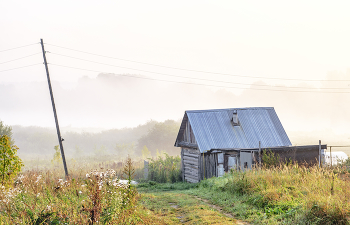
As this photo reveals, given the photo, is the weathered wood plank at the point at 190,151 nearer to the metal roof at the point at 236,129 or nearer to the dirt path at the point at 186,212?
the metal roof at the point at 236,129

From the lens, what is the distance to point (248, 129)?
21266mm

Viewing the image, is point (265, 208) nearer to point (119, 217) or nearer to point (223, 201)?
point (223, 201)

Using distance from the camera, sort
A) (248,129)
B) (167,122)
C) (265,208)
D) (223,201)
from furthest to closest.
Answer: (167,122), (248,129), (223,201), (265,208)

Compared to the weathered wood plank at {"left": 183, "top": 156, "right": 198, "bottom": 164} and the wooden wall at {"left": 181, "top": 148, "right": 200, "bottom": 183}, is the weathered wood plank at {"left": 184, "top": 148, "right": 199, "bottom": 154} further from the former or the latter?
the weathered wood plank at {"left": 183, "top": 156, "right": 198, "bottom": 164}

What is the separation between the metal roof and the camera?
65.7 ft

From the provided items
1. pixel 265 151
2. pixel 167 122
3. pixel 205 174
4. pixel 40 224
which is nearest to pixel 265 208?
pixel 40 224

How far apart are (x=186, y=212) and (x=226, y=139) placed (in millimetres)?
11957

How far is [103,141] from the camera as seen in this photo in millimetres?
65500

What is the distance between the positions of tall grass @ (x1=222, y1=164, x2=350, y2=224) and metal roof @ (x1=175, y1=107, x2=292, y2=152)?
25.7 ft

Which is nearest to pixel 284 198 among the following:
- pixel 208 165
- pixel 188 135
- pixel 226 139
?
pixel 208 165

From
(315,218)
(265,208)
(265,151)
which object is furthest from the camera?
(265,151)

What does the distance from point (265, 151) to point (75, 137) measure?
186 feet

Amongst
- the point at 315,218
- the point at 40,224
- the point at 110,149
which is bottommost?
the point at 110,149

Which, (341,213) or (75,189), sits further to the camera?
(75,189)
